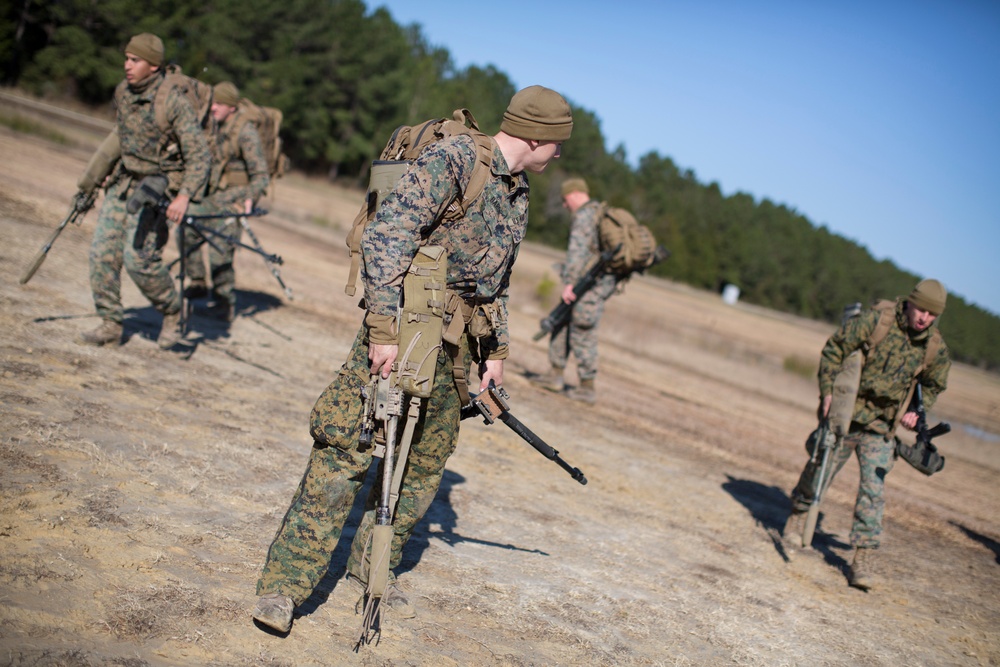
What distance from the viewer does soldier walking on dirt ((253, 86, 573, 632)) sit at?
3516mm

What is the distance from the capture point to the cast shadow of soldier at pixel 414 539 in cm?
414

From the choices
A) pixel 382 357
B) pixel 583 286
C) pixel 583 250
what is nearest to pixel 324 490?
pixel 382 357

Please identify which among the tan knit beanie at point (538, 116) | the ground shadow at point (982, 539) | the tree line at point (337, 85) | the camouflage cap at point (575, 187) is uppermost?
the tree line at point (337, 85)

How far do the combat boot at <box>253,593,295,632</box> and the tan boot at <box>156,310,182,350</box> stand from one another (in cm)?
446

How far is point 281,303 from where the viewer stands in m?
11.5

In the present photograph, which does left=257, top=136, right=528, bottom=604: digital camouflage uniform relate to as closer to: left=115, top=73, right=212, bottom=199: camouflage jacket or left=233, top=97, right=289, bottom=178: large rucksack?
left=115, top=73, right=212, bottom=199: camouflage jacket

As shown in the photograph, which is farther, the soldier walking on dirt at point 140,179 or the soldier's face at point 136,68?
the soldier walking on dirt at point 140,179

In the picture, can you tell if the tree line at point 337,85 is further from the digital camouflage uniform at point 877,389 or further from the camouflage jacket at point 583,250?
the digital camouflage uniform at point 877,389

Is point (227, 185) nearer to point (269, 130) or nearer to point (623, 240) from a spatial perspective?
point (269, 130)

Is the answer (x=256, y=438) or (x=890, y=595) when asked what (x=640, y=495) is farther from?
(x=256, y=438)

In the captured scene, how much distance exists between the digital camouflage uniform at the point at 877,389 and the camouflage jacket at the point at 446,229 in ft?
12.8

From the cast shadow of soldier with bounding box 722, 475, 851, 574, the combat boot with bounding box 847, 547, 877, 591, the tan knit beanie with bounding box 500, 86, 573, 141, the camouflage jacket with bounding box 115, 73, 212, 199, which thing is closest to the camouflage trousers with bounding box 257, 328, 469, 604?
the tan knit beanie with bounding box 500, 86, 573, 141

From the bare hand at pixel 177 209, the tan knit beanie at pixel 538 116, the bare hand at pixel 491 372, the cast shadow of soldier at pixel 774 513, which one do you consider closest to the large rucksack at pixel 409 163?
the tan knit beanie at pixel 538 116

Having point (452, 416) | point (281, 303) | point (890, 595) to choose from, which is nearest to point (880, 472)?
point (890, 595)
